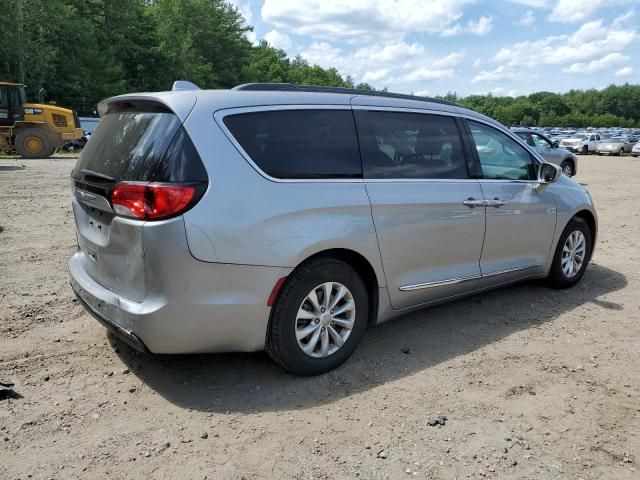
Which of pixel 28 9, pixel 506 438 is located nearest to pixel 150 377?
pixel 506 438

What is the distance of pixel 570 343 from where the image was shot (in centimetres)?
427

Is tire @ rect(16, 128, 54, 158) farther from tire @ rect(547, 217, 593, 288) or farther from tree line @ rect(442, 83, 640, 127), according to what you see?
tree line @ rect(442, 83, 640, 127)

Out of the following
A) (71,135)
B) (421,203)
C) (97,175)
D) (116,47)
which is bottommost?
(421,203)

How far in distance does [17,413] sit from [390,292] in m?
2.42

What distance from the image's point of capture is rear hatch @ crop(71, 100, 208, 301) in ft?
9.80

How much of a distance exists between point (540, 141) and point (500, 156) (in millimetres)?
14175

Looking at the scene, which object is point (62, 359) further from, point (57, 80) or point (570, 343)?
point (57, 80)

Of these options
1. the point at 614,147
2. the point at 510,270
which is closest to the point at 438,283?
the point at 510,270

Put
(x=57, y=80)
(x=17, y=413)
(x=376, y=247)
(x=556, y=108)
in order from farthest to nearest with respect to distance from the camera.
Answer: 1. (x=556, y=108)
2. (x=57, y=80)
3. (x=376, y=247)
4. (x=17, y=413)

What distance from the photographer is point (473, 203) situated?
4344 mm

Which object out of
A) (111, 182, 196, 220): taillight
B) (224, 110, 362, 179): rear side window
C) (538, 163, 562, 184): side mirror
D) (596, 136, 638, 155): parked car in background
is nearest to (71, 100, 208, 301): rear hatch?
(111, 182, 196, 220): taillight

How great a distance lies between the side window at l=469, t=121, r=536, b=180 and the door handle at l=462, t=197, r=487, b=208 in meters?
0.28

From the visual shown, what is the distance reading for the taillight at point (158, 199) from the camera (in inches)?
116

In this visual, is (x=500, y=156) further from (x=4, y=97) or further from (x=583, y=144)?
(x=583, y=144)
